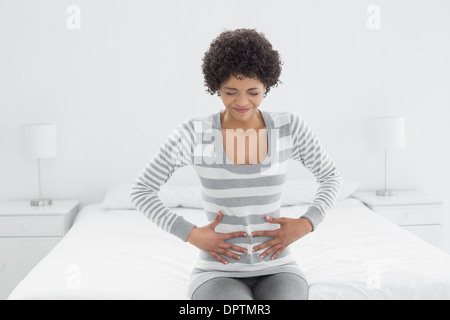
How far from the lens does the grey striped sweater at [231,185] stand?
1.56 m

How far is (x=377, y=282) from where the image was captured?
1.73 metres

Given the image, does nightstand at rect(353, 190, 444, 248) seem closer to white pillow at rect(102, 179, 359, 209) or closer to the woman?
white pillow at rect(102, 179, 359, 209)

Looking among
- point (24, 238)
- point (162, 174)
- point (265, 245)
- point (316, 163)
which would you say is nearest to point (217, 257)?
point (265, 245)

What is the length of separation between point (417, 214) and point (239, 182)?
185 centimetres

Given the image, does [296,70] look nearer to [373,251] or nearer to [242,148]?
[373,251]

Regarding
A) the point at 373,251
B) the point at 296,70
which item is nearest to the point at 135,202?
the point at 373,251

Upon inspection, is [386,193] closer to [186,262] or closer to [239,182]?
[186,262]

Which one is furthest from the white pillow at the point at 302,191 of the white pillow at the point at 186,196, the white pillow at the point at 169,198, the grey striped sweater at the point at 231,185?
the grey striped sweater at the point at 231,185

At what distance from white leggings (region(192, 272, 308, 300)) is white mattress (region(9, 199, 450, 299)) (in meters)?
0.17

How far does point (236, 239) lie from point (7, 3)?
237 cm

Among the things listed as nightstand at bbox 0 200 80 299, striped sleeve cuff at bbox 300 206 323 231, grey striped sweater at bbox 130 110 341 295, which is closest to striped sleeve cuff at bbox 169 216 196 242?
grey striped sweater at bbox 130 110 341 295

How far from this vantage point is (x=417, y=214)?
3.08 meters

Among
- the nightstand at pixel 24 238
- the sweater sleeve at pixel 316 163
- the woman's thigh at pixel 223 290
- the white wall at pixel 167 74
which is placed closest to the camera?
the woman's thigh at pixel 223 290

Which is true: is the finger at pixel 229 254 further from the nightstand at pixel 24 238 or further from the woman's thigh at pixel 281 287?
the nightstand at pixel 24 238
